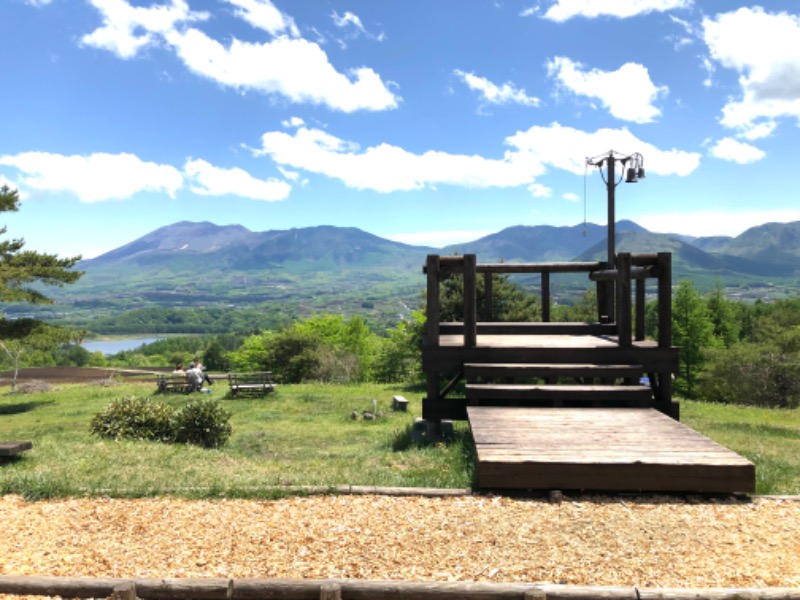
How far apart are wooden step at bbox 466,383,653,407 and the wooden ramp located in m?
1.28

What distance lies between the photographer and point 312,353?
110 ft

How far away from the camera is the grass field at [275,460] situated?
6.00 metres

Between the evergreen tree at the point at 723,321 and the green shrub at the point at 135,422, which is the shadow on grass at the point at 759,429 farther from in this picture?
the evergreen tree at the point at 723,321

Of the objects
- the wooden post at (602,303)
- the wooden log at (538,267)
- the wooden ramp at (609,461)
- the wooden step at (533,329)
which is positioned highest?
the wooden log at (538,267)

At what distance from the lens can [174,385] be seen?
71.7 feet

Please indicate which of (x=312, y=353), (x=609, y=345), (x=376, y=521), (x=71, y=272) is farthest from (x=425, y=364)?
(x=312, y=353)

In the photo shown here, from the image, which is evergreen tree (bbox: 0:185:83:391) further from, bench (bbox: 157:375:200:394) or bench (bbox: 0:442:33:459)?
bench (bbox: 0:442:33:459)

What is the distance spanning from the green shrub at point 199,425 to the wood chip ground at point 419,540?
4473 millimetres

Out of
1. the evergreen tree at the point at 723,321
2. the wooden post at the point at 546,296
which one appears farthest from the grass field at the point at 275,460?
the evergreen tree at the point at 723,321

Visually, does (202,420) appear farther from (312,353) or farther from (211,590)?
(312,353)

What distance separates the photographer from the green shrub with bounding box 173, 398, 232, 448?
33.1 ft

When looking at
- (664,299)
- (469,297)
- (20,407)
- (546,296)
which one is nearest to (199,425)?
(469,297)

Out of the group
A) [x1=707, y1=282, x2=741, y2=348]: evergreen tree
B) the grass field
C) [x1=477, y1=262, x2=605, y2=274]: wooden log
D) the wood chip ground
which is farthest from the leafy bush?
the wood chip ground

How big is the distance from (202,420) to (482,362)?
5692mm
